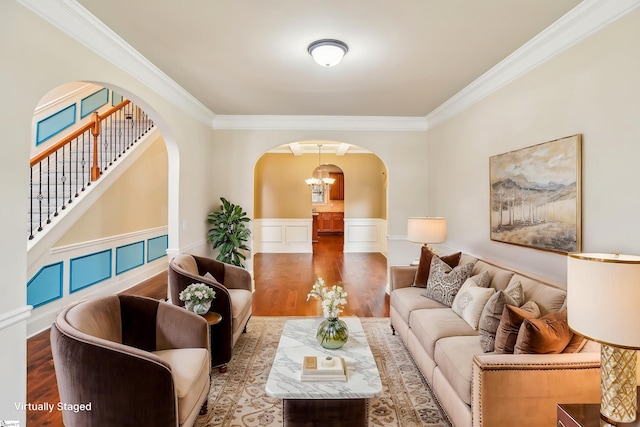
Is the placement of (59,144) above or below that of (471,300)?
above

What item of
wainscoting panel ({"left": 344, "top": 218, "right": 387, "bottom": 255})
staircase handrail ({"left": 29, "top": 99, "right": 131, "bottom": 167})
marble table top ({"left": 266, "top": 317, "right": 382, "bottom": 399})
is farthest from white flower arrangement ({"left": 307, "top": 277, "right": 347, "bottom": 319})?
wainscoting panel ({"left": 344, "top": 218, "right": 387, "bottom": 255})

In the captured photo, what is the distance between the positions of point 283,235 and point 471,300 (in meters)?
7.34

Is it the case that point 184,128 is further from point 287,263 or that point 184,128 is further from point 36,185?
point 287,263

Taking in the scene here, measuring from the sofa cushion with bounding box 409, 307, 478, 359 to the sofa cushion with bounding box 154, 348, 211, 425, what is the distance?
158cm

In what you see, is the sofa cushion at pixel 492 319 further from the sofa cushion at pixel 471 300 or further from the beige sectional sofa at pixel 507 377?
the sofa cushion at pixel 471 300

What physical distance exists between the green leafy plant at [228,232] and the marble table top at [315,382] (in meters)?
2.66

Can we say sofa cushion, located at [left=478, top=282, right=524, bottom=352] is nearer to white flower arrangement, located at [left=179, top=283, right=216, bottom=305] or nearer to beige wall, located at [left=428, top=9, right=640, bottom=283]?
beige wall, located at [left=428, top=9, right=640, bottom=283]

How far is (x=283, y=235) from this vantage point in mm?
9664

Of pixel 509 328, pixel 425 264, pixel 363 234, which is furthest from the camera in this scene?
pixel 363 234

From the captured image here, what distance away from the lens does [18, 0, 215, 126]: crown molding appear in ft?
7.17

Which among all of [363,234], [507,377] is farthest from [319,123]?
[363,234]

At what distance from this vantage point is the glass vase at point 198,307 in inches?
106

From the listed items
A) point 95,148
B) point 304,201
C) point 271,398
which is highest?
point 95,148

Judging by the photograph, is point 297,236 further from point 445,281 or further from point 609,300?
point 609,300
